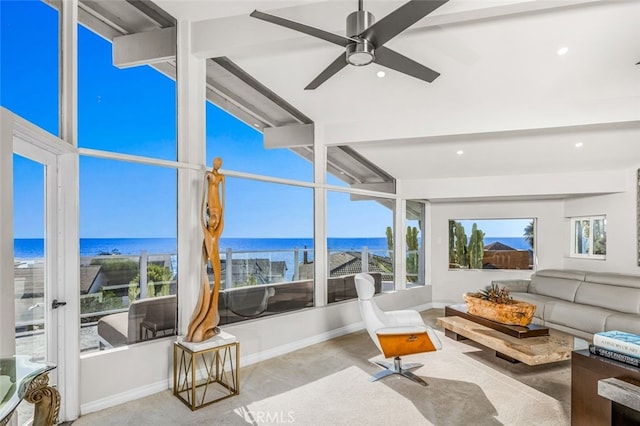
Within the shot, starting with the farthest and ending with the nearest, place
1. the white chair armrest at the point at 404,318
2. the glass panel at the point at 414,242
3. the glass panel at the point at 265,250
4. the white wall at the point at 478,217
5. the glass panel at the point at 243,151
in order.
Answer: the glass panel at the point at 414,242 < the white wall at the point at 478,217 < the glass panel at the point at 265,250 < the glass panel at the point at 243,151 < the white chair armrest at the point at 404,318

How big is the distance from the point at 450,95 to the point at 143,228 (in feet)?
11.5

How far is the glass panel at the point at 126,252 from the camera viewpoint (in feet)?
10.4

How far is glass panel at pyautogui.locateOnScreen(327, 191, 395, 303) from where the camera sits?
17.9 feet

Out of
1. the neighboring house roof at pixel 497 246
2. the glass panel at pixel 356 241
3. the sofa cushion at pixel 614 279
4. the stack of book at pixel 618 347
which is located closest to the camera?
the stack of book at pixel 618 347

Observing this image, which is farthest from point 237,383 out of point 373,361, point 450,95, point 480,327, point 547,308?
point 547,308

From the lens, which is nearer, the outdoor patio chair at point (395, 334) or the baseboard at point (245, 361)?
the baseboard at point (245, 361)

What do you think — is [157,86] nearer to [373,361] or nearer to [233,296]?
[233,296]

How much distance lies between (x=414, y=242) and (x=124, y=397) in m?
5.07

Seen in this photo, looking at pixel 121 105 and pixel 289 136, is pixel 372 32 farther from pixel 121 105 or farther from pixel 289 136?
pixel 289 136

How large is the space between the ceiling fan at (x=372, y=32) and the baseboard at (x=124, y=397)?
120 inches

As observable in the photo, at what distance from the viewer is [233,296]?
4281 millimetres

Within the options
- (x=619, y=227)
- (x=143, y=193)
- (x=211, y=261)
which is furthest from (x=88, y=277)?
(x=619, y=227)

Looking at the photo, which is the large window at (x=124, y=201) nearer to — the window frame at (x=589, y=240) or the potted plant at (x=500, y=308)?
the potted plant at (x=500, y=308)

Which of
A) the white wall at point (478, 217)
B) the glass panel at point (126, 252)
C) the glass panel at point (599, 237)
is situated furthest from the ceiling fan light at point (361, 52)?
the glass panel at point (599, 237)
